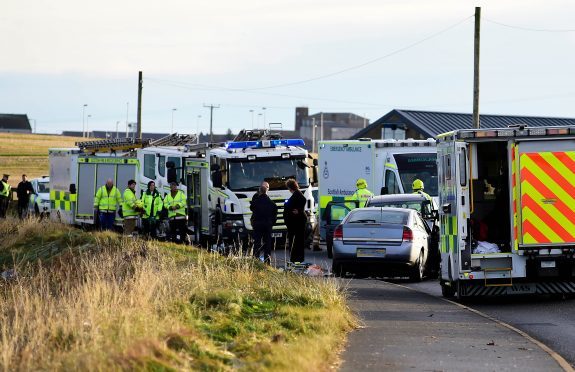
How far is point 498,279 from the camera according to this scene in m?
19.1

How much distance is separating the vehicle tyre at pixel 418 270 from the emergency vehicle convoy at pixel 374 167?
26.2 feet

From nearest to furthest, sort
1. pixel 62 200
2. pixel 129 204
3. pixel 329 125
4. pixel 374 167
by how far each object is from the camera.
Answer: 1. pixel 374 167
2. pixel 129 204
3. pixel 62 200
4. pixel 329 125

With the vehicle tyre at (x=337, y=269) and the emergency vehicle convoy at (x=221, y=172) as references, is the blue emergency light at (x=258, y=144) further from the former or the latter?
the vehicle tyre at (x=337, y=269)

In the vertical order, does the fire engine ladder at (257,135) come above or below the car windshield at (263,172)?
above

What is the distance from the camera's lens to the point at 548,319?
17156 mm

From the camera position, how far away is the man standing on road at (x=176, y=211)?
104ft

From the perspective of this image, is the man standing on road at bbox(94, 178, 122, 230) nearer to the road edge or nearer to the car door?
the car door

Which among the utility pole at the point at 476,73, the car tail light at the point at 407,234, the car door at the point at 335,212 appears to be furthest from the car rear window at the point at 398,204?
the utility pole at the point at 476,73

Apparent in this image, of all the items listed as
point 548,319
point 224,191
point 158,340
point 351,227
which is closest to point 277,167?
point 224,191

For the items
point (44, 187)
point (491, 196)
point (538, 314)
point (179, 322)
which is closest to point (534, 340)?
point (538, 314)

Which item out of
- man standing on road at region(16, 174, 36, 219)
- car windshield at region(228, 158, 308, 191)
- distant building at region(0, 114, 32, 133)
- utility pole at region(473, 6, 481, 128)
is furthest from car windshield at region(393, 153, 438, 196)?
distant building at region(0, 114, 32, 133)

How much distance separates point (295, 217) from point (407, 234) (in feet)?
8.66

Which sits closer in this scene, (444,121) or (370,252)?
(370,252)

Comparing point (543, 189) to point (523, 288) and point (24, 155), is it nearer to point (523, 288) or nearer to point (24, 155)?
point (523, 288)
